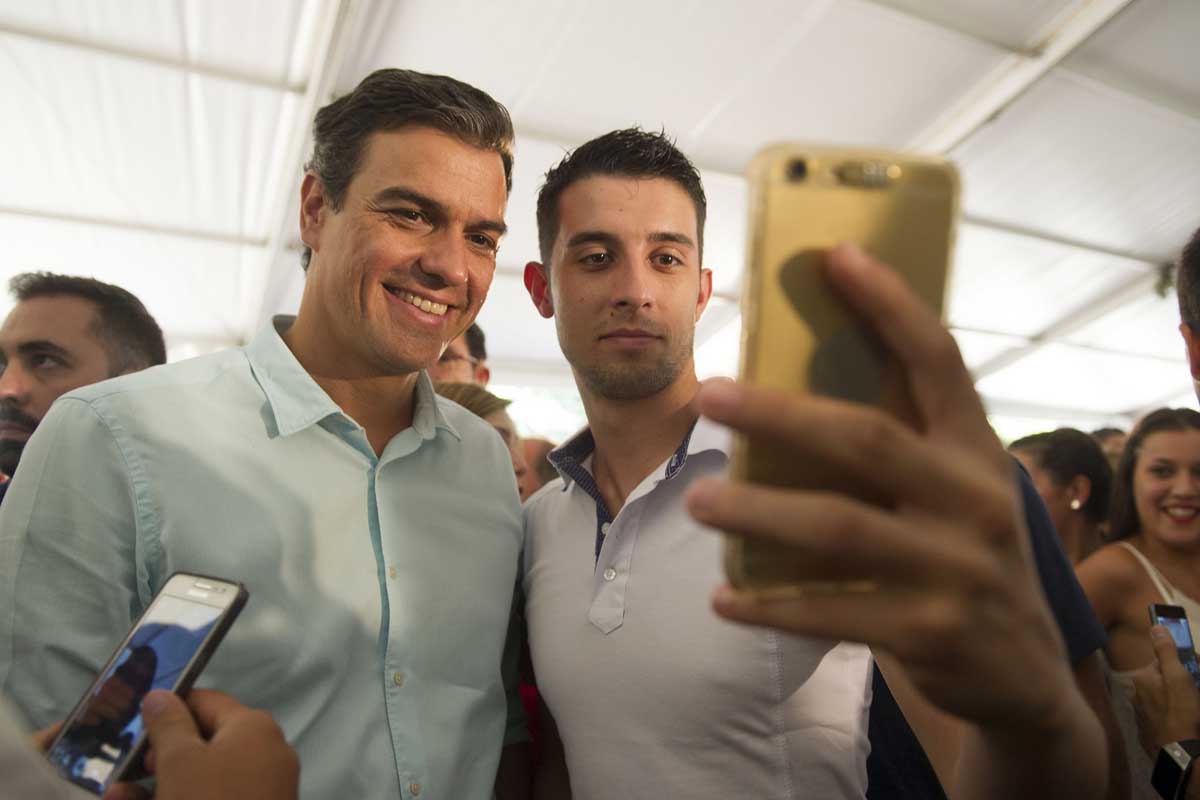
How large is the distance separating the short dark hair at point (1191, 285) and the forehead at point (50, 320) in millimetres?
3083

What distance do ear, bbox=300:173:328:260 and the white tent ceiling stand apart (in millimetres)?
3096

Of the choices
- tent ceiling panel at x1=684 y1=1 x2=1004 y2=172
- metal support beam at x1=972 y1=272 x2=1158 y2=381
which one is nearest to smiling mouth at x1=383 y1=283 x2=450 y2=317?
tent ceiling panel at x1=684 y1=1 x2=1004 y2=172

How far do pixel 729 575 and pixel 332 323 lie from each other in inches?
51.1

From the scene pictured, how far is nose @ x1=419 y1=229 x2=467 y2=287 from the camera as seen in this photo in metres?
1.65

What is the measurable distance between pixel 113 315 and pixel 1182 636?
3655 mm

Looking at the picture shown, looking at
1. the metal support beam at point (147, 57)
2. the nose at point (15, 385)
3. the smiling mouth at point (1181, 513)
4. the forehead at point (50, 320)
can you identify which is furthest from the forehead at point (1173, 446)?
the metal support beam at point (147, 57)

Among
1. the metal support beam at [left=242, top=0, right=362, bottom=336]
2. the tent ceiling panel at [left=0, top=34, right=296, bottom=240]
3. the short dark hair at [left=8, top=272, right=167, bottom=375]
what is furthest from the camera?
the tent ceiling panel at [left=0, top=34, right=296, bottom=240]

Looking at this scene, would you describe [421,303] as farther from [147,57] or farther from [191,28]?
[147,57]

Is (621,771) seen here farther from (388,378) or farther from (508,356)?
(508,356)

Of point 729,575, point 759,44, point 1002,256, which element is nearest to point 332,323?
point 729,575

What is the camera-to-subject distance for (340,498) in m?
1.45

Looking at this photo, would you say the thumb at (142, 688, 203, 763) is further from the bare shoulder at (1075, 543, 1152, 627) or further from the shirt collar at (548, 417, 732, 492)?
the bare shoulder at (1075, 543, 1152, 627)

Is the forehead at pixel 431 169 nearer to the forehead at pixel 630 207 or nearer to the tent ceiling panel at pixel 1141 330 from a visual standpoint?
the forehead at pixel 630 207

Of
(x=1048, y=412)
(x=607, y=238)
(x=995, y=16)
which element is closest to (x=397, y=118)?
(x=607, y=238)
